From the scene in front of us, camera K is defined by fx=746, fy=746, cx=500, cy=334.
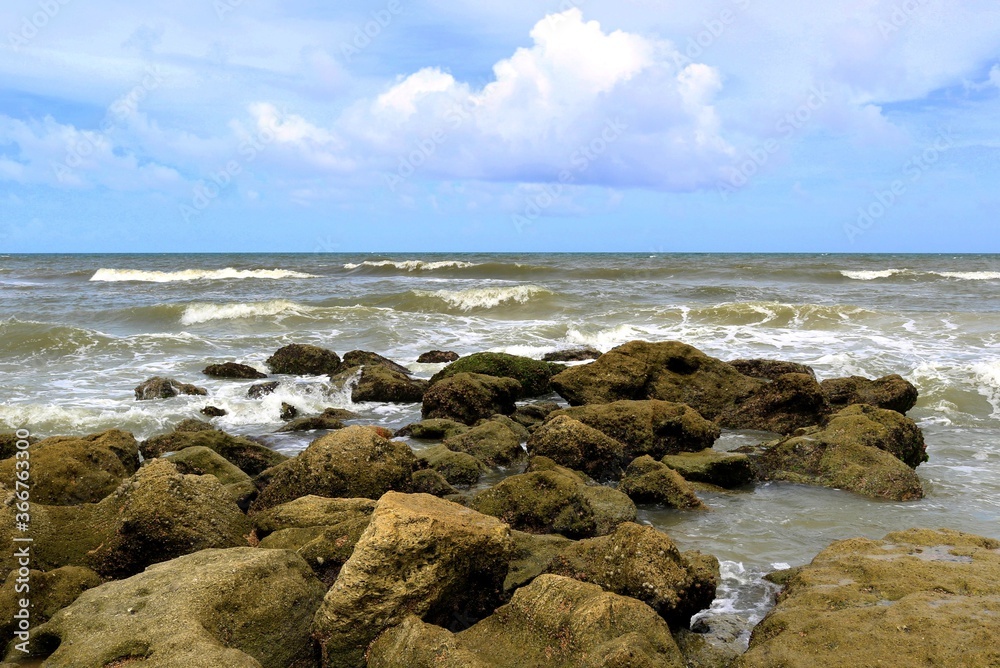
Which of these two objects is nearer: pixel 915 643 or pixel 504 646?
pixel 915 643

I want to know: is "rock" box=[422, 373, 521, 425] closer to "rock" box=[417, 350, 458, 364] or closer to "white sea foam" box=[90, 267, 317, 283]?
"rock" box=[417, 350, 458, 364]

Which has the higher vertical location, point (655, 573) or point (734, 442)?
point (655, 573)

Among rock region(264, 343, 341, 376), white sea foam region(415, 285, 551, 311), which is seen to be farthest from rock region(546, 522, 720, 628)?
white sea foam region(415, 285, 551, 311)

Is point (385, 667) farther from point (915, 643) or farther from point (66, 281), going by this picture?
point (66, 281)

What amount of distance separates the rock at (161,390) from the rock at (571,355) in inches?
248

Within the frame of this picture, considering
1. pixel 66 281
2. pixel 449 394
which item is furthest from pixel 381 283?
pixel 449 394

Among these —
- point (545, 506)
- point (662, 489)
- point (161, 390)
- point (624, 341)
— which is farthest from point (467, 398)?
point (624, 341)

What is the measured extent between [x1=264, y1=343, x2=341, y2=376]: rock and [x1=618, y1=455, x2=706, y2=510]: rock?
328 inches

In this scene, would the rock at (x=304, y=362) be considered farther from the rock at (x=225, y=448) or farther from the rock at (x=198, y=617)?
the rock at (x=198, y=617)

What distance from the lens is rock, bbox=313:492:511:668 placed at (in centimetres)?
392

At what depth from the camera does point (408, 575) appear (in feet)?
13.2

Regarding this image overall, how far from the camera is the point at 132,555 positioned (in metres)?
4.88

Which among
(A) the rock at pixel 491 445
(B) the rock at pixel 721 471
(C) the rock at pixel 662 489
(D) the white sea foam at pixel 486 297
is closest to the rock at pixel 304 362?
(A) the rock at pixel 491 445

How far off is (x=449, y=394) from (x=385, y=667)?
22.3 feet
